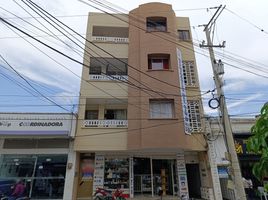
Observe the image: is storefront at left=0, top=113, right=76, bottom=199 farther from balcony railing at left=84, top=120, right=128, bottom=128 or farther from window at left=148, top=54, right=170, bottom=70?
window at left=148, top=54, right=170, bottom=70

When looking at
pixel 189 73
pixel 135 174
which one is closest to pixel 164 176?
pixel 135 174

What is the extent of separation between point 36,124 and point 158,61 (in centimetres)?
898

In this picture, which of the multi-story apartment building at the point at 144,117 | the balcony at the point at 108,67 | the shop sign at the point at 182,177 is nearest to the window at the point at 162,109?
the multi-story apartment building at the point at 144,117

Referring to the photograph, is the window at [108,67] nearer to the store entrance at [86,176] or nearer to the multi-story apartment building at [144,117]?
the multi-story apartment building at [144,117]

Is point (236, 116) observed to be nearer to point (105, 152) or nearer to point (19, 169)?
point (105, 152)

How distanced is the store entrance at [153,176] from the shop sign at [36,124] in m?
5.07

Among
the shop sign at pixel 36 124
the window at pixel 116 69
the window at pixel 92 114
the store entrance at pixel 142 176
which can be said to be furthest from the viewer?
the window at pixel 116 69

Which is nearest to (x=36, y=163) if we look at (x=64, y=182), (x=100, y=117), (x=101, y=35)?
(x=64, y=182)

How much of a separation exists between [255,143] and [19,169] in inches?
561

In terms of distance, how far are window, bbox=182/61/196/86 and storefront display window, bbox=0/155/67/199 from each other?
9.57 m

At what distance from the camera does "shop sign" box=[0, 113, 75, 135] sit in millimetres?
13086

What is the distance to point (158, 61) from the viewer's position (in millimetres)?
16094

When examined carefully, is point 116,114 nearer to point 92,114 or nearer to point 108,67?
point 92,114

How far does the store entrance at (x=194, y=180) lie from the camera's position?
15.6m
